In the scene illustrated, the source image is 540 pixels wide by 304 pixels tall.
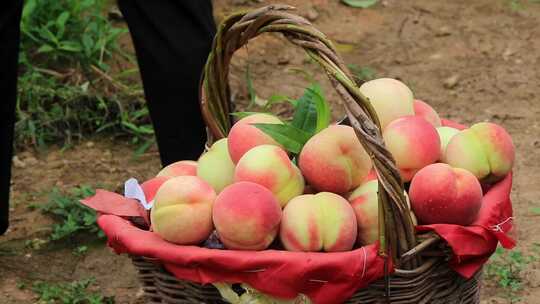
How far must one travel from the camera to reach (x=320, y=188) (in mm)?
1622

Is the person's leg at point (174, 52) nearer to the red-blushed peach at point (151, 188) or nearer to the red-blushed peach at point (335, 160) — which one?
the red-blushed peach at point (151, 188)

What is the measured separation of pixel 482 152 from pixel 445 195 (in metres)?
0.17

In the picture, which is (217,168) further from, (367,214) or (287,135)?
(367,214)

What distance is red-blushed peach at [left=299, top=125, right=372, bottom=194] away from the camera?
158 centimetres

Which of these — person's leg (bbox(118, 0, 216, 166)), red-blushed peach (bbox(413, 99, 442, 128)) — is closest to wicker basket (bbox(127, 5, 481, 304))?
red-blushed peach (bbox(413, 99, 442, 128))

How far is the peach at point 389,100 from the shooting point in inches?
69.7

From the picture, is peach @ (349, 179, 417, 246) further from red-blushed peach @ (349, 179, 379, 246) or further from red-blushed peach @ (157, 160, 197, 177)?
red-blushed peach @ (157, 160, 197, 177)

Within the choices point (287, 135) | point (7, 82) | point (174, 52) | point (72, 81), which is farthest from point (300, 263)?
point (72, 81)

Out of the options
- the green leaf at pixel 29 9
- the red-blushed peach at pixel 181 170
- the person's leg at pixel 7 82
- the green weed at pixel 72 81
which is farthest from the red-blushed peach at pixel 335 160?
the green leaf at pixel 29 9

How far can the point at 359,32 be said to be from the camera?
416cm

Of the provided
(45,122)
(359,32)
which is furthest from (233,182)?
(359,32)

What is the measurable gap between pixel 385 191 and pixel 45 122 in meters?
2.21

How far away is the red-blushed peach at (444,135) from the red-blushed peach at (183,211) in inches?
17.0

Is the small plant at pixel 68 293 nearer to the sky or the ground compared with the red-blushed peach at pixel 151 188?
nearer to the ground
